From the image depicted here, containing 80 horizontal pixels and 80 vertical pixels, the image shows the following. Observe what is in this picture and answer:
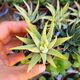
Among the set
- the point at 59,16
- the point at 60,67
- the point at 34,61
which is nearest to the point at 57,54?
the point at 34,61

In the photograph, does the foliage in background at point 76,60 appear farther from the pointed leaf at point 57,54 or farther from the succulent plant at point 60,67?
the pointed leaf at point 57,54

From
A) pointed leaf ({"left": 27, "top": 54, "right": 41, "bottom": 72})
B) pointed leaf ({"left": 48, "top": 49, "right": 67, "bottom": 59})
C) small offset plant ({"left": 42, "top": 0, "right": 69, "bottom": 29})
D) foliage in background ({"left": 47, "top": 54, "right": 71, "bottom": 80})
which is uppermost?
small offset plant ({"left": 42, "top": 0, "right": 69, "bottom": 29})

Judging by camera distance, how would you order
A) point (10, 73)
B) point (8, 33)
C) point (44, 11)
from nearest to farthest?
point (10, 73) < point (8, 33) < point (44, 11)

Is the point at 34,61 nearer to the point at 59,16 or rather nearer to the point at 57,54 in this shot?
the point at 57,54

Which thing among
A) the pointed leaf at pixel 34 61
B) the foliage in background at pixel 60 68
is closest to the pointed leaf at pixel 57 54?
the pointed leaf at pixel 34 61


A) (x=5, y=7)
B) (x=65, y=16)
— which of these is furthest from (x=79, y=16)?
(x=5, y=7)

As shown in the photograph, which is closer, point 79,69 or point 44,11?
point 79,69

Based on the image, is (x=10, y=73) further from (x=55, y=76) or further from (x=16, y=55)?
(x=55, y=76)

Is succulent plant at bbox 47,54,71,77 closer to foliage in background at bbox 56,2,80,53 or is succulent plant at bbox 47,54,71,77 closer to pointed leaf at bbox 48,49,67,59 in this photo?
foliage in background at bbox 56,2,80,53

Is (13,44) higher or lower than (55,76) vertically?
higher

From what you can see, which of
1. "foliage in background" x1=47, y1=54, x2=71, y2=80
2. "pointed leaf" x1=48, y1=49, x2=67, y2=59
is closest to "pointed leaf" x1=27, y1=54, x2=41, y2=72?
"pointed leaf" x1=48, y1=49, x2=67, y2=59

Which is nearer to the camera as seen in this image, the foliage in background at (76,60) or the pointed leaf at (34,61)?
the pointed leaf at (34,61)
